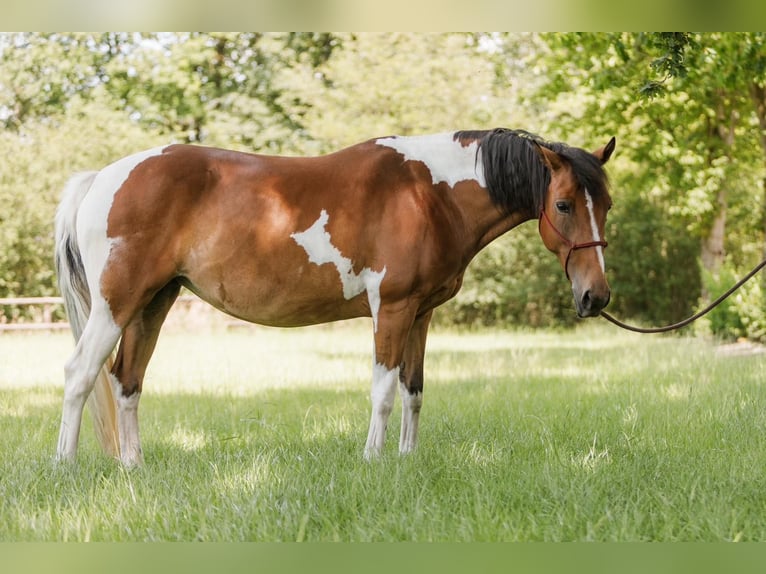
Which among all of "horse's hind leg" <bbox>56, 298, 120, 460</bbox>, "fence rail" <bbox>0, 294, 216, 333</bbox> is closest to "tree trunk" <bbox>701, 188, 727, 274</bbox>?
"fence rail" <bbox>0, 294, 216, 333</bbox>

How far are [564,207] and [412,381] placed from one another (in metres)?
1.54

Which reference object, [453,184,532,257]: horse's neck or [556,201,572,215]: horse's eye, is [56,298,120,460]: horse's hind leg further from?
[556,201,572,215]: horse's eye

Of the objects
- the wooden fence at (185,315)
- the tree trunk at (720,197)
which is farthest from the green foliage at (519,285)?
the wooden fence at (185,315)

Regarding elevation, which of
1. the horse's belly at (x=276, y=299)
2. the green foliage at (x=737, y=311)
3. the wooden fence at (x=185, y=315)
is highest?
the horse's belly at (x=276, y=299)

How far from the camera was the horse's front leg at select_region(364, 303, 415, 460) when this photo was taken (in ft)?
15.8

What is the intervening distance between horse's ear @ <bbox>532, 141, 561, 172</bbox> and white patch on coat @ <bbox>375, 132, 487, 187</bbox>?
1.52ft

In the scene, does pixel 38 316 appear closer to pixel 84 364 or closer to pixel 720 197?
pixel 84 364

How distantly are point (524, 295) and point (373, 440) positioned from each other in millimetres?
15452

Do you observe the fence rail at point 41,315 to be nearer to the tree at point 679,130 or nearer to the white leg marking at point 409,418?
the tree at point 679,130

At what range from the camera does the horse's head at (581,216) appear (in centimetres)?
465

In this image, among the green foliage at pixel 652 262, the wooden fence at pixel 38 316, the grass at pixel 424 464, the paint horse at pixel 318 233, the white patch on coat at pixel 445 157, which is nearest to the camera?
the grass at pixel 424 464

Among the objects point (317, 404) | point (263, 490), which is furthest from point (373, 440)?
point (317, 404)

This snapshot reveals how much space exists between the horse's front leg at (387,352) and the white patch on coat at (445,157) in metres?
0.90

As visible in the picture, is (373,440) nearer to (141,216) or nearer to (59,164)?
(141,216)
